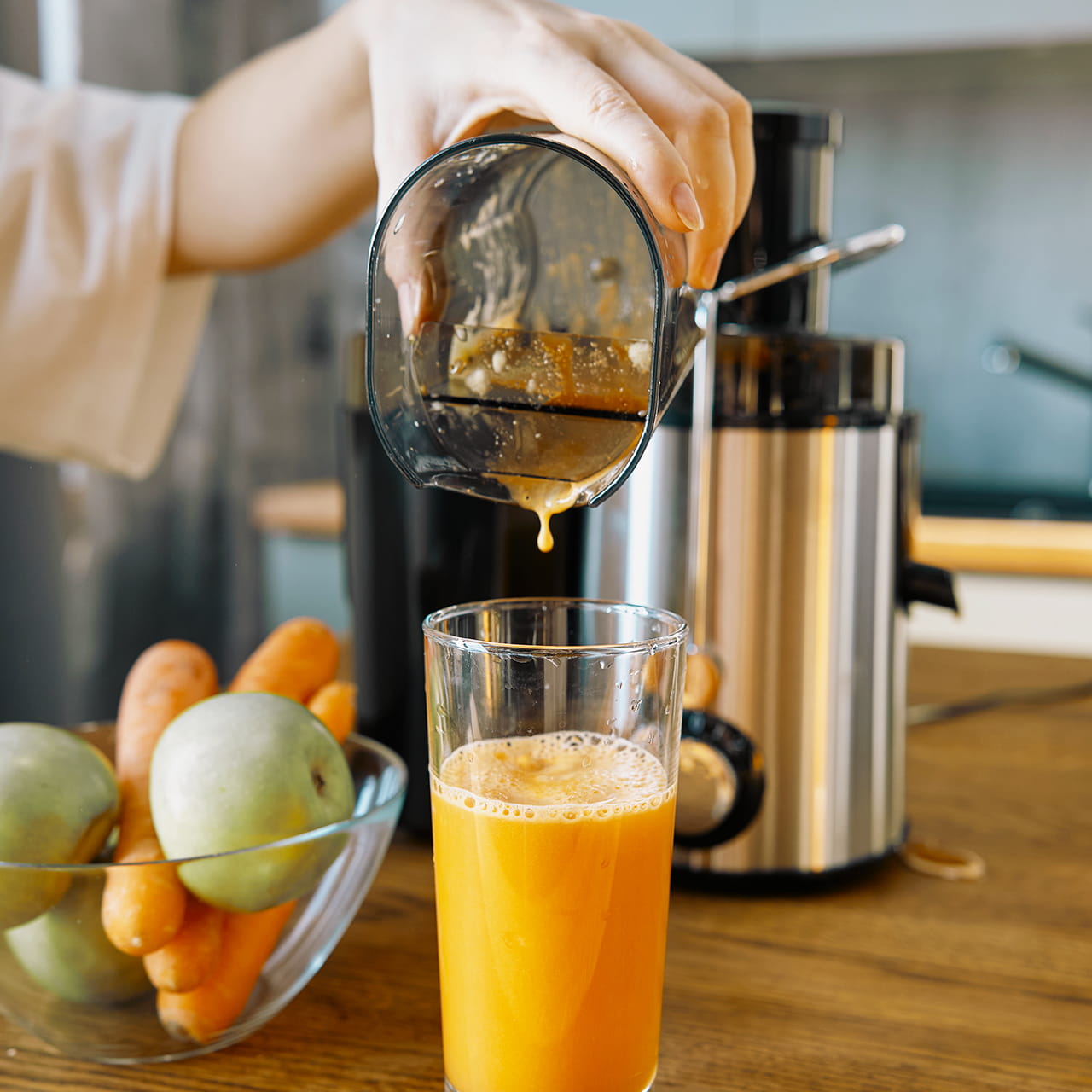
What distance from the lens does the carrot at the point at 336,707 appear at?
24.6 inches

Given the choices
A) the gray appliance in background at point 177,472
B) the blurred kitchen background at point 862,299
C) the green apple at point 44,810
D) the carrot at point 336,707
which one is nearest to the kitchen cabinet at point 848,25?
the blurred kitchen background at point 862,299

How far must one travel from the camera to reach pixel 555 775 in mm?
476

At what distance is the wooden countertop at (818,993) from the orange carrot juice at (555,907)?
0.19ft

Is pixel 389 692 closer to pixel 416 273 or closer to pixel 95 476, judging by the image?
pixel 416 273

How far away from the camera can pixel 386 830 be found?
583 mm

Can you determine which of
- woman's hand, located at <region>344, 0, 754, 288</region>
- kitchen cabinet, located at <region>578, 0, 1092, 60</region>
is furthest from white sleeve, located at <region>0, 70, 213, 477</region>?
kitchen cabinet, located at <region>578, 0, 1092, 60</region>

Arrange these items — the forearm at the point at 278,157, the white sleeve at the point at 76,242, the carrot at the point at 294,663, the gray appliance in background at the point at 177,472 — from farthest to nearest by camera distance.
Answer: the gray appliance in background at the point at 177,472 < the white sleeve at the point at 76,242 < the forearm at the point at 278,157 < the carrot at the point at 294,663

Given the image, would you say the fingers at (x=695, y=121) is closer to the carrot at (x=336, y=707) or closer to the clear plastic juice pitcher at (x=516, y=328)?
the clear plastic juice pitcher at (x=516, y=328)

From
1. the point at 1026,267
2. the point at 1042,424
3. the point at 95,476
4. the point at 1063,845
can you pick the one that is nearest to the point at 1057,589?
the point at 1042,424

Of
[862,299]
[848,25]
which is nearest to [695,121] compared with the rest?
[848,25]

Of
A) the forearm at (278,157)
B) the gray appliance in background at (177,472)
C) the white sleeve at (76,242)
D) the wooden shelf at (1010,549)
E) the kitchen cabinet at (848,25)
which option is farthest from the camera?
the kitchen cabinet at (848,25)

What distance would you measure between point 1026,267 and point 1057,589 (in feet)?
2.81

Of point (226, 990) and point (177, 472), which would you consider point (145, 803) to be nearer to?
point (226, 990)

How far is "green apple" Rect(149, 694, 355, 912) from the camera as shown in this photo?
50 centimetres
